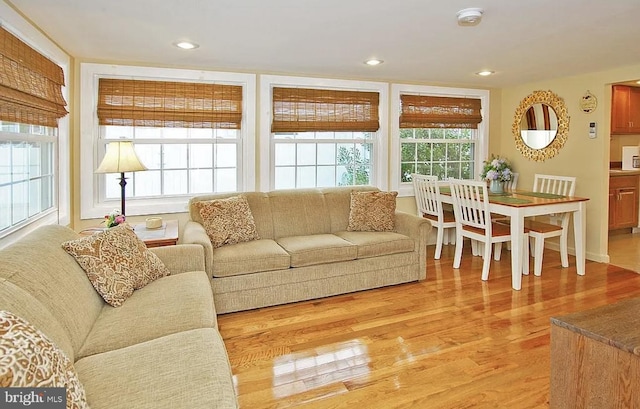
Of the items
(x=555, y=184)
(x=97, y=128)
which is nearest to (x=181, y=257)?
(x=97, y=128)

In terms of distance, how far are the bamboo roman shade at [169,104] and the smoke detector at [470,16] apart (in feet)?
7.78

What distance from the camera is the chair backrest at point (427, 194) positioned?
4594 millimetres

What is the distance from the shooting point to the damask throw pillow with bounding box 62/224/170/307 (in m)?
2.19

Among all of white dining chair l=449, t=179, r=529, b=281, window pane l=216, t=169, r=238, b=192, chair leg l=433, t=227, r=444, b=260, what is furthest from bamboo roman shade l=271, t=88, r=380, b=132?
chair leg l=433, t=227, r=444, b=260

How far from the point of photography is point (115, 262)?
2.31m

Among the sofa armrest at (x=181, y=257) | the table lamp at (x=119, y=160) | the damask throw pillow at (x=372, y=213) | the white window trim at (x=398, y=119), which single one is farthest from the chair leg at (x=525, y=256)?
the table lamp at (x=119, y=160)

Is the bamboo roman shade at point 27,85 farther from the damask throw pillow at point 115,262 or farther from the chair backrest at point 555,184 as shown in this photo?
the chair backrest at point 555,184

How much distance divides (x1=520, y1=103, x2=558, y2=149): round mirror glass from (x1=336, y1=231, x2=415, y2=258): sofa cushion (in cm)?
255

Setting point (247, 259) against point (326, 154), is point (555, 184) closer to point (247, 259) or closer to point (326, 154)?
point (326, 154)

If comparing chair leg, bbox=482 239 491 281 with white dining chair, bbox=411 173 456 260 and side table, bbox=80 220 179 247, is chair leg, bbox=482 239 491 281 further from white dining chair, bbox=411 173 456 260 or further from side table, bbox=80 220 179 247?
side table, bbox=80 220 179 247

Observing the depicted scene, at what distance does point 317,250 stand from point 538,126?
Result: 11.5ft

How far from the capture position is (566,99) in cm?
485

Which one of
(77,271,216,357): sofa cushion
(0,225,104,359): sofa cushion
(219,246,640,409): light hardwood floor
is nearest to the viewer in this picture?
(0,225,104,359): sofa cushion

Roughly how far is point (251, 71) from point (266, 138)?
688 millimetres
